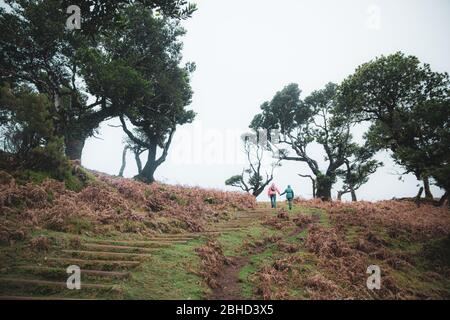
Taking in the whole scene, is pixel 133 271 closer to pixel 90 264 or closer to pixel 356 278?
pixel 90 264

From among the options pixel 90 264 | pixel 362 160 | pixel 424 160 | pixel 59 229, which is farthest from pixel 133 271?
pixel 362 160

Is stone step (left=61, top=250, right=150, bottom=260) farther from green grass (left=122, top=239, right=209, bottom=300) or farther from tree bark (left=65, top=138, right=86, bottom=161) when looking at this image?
tree bark (left=65, top=138, right=86, bottom=161)

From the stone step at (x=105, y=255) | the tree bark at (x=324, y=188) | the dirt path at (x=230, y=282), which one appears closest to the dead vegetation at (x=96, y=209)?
the stone step at (x=105, y=255)

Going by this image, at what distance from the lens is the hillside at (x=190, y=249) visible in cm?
769

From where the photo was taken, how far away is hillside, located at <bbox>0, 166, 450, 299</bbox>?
7.69 meters

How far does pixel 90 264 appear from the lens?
8.21 m

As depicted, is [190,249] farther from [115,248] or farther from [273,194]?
[273,194]

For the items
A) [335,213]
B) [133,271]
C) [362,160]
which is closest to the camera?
[133,271]

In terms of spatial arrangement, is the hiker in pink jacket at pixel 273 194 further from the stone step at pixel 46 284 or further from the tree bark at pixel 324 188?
the stone step at pixel 46 284

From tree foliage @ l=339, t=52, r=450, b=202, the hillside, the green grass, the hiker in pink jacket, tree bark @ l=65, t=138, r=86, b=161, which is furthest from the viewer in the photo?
tree bark @ l=65, t=138, r=86, b=161

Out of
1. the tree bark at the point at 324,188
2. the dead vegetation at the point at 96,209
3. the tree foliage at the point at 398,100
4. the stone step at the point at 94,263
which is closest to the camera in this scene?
the stone step at the point at 94,263

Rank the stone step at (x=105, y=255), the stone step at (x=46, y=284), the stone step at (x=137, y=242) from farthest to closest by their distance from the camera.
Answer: the stone step at (x=137, y=242) → the stone step at (x=105, y=255) → the stone step at (x=46, y=284)

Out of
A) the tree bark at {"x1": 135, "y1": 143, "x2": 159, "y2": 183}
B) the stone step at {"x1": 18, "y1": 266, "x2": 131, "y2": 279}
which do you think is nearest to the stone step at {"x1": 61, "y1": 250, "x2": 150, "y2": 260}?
the stone step at {"x1": 18, "y1": 266, "x2": 131, "y2": 279}
